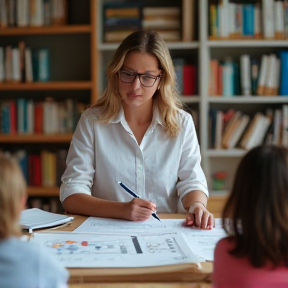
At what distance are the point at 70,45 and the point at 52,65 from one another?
187mm

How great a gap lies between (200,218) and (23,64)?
2.32 m

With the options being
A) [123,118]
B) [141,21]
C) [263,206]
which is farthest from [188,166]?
[141,21]

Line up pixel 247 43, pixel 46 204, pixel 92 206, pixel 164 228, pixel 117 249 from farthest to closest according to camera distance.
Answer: pixel 46 204, pixel 247 43, pixel 92 206, pixel 164 228, pixel 117 249

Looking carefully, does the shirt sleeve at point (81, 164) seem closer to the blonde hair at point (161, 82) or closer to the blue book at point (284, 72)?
the blonde hair at point (161, 82)

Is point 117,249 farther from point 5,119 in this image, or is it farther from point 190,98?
point 5,119

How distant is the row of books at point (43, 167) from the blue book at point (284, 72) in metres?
1.50

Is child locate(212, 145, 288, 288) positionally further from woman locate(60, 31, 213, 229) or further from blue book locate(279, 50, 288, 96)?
blue book locate(279, 50, 288, 96)

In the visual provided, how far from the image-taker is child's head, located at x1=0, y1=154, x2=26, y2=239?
87 cm

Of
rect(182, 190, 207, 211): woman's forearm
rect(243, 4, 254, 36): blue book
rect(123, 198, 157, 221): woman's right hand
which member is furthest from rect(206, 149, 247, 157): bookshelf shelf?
rect(123, 198, 157, 221): woman's right hand

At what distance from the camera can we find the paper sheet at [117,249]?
1262mm

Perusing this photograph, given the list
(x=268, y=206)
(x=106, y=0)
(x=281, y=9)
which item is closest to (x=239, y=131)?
(x=281, y=9)

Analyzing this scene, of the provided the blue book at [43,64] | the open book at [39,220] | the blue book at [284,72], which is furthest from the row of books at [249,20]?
the open book at [39,220]

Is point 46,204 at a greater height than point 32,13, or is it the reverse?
point 32,13

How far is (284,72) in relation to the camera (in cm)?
346
